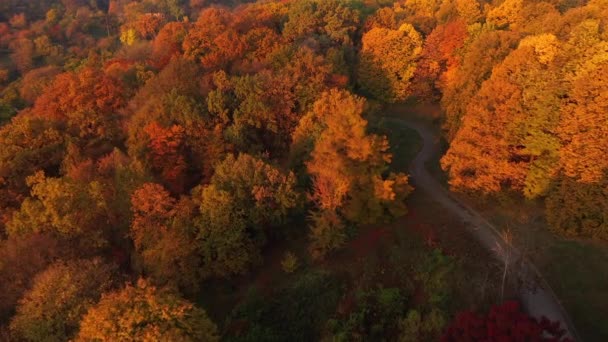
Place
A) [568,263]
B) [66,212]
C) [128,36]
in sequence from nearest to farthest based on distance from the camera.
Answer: [568,263] < [66,212] < [128,36]

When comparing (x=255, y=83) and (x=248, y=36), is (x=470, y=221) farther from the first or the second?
(x=248, y=36)

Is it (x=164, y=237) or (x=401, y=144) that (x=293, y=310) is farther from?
(x=401, y=144)

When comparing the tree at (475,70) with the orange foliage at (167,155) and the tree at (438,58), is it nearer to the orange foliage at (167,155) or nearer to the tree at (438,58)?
the tree at (438,58)

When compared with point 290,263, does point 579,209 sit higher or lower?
higher

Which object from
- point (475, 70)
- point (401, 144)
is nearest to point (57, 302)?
point (401, 144)

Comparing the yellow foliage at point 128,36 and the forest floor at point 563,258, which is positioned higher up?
the forest floor at point 563,258

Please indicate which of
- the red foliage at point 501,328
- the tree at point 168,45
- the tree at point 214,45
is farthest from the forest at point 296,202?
the tree at point 168,45

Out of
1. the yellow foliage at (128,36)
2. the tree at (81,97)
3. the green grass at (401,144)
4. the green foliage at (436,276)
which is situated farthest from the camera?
the yellow foliage at (128,36)
